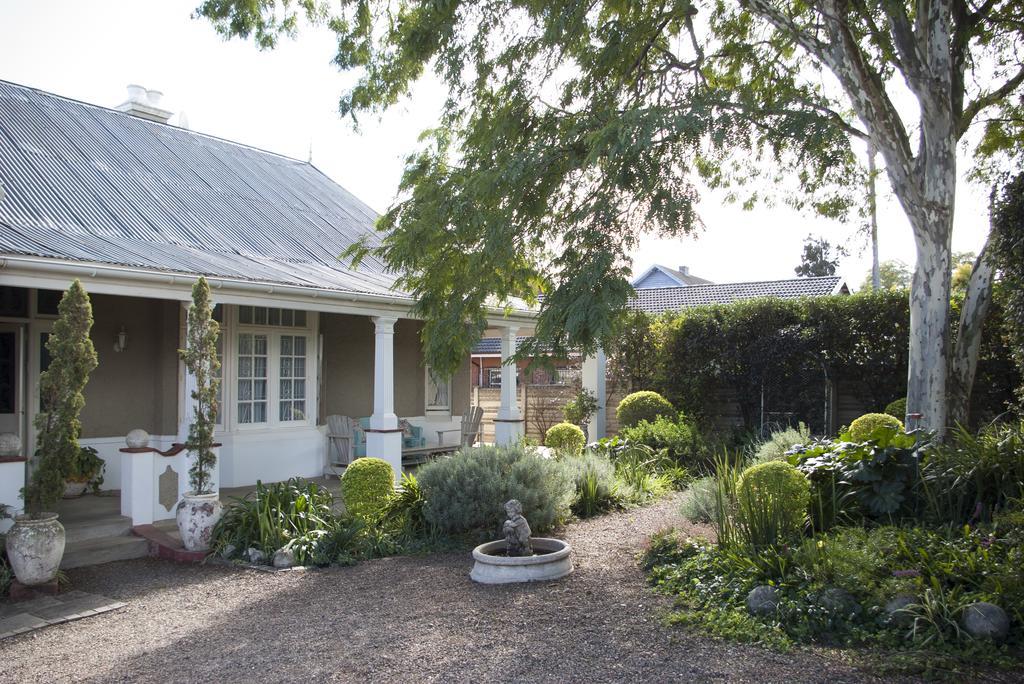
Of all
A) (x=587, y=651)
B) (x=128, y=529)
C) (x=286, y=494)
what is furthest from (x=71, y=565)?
(x=587, y=651)

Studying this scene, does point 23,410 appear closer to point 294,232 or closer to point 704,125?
point 294,232

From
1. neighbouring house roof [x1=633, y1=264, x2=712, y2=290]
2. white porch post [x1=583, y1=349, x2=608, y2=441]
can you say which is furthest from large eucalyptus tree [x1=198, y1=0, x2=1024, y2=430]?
neighbouring house roof [x1=633, y1=264, x2=712, y2=290]

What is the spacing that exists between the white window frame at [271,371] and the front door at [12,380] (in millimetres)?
2416

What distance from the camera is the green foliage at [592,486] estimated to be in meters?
9.15

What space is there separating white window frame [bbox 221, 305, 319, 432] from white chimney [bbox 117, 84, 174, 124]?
5057 millimetres

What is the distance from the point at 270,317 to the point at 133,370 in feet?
6.83

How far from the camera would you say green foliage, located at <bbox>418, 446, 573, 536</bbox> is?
791 cm

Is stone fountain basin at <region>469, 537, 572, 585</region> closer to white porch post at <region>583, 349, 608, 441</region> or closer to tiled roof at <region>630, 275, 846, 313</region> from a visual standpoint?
white porch post at <region>583, 349, 608, 441</region>

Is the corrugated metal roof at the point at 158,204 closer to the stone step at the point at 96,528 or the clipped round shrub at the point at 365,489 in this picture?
the clipped round shrub at the point at 365,489

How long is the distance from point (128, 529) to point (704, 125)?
275 inches

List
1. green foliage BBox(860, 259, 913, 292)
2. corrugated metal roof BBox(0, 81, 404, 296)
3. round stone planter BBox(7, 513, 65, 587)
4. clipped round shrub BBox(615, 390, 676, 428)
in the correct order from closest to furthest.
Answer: round stone planter BBox(7, 513, 65, 587) < corrugated metal roof BBox(0, 81, 404, 296) < clipped round shrub BBox(615, 390, 676, 428) < green foliage BBox(860, 259, 913, 292)

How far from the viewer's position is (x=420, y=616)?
18.5ft

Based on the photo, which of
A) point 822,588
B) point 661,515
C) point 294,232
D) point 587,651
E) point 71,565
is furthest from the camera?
point 294,232

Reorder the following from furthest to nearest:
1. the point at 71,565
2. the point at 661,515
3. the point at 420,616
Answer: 1. the point at 661,515
2. the point at 71,565
3. the point at 420,616
